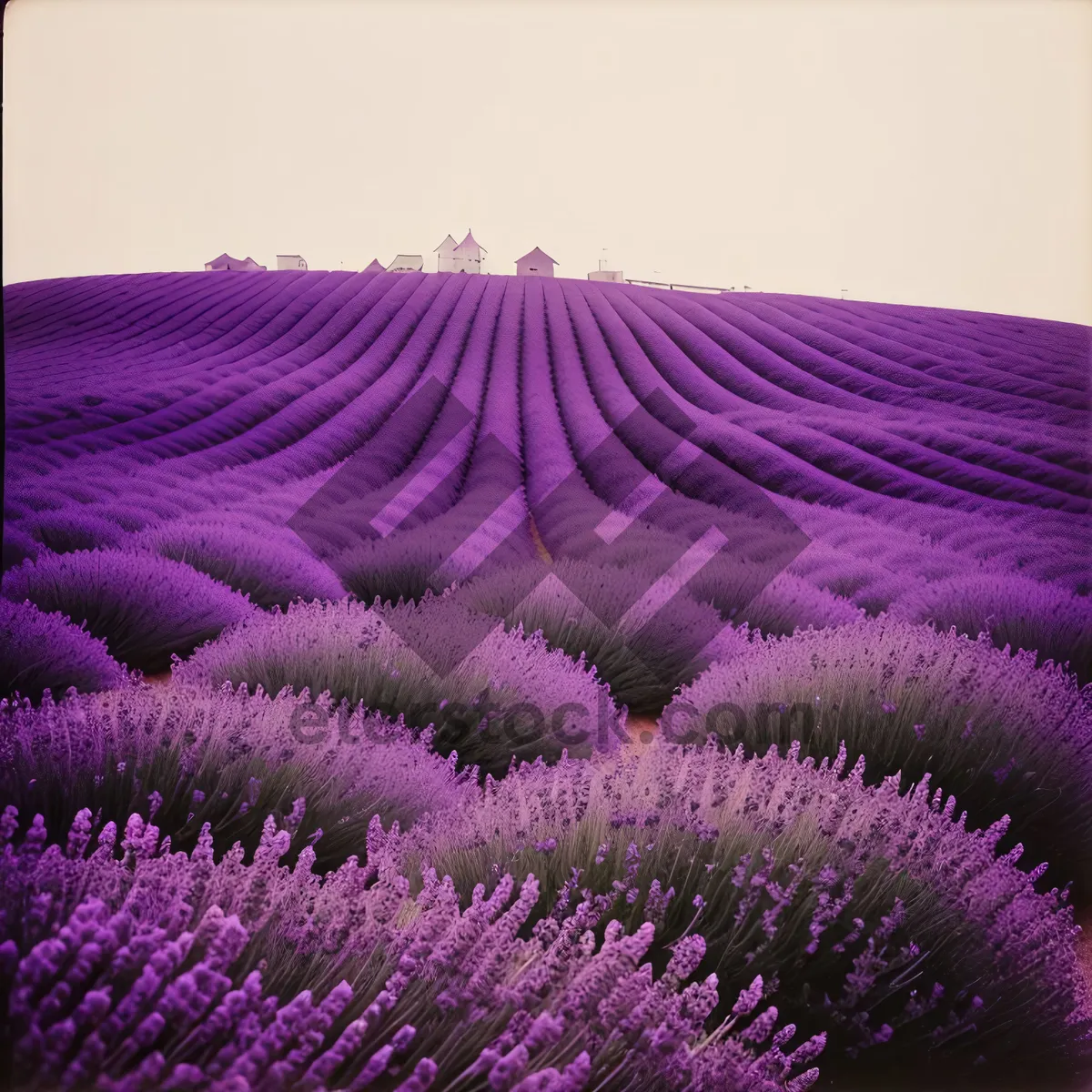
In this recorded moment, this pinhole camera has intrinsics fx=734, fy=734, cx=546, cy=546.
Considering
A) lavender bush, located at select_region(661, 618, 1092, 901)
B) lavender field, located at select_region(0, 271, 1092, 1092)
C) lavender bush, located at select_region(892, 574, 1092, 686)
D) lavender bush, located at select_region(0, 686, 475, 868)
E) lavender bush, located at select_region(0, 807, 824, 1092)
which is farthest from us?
lavender bush, located at select_region(892, 574, 1092, 686)

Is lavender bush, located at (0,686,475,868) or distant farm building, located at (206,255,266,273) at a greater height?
distant farm building, located at (206,255,266,273)

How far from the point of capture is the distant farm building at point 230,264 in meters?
2.35

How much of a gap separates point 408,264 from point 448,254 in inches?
6.4

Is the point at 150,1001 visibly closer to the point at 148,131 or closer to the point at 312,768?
the point at 312,768

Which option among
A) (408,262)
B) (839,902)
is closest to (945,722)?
(839,902)

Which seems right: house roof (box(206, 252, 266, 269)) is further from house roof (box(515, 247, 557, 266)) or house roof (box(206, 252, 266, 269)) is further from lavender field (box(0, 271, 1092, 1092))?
house roof (box(515, 247, 557, 266))

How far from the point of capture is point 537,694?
77.1 inches

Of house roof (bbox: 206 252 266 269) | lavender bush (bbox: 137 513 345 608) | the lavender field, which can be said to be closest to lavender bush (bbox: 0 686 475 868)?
the lavender field

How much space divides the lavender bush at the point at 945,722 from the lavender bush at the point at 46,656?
1.55m

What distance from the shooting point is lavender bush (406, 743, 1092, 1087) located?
39.8 inches

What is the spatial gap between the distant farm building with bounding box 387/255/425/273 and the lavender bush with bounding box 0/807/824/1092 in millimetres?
1982

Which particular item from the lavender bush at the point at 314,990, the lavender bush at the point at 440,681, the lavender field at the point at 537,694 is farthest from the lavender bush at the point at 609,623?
the lavender bush at the point at 314,990

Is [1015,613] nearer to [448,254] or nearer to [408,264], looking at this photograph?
[448,254]

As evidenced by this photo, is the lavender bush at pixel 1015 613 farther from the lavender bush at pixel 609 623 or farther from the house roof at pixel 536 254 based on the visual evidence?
the house roof at pixel 536 254
